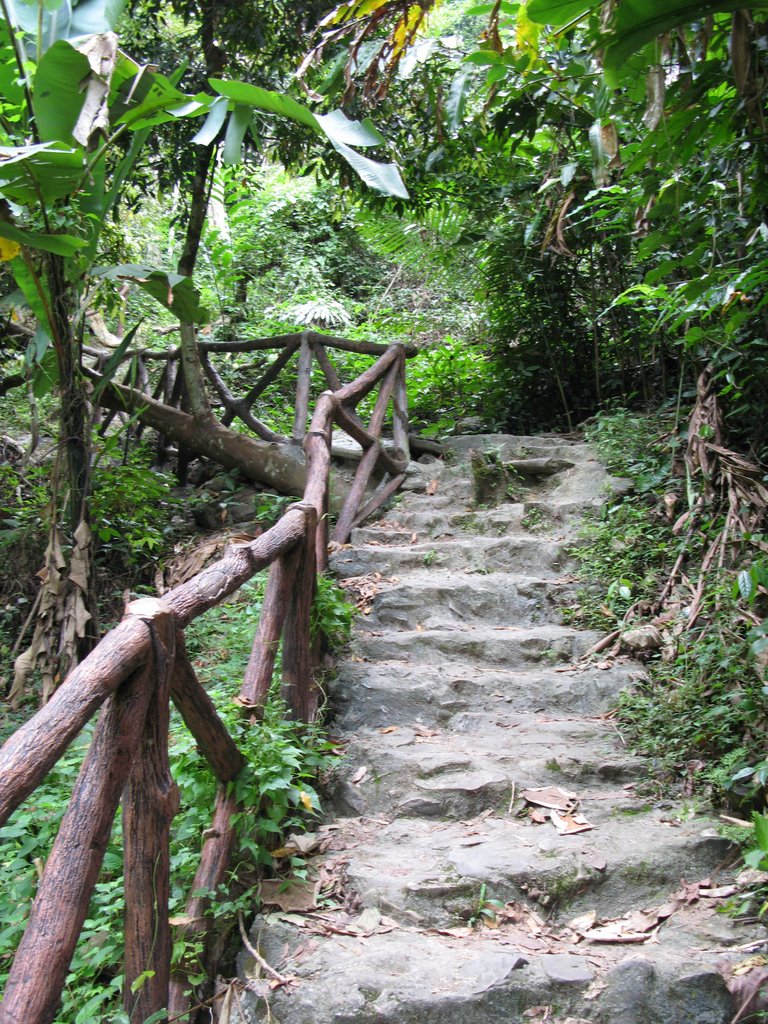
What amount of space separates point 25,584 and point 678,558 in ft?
11.6

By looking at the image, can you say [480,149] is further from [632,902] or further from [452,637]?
[632,902]

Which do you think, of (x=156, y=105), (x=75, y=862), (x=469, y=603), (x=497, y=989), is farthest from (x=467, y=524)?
(x=75, y=862)

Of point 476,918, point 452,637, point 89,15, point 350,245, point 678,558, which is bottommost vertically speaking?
point 476,918

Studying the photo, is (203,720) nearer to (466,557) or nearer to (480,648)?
(480,648)

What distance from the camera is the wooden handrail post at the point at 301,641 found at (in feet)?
10.1

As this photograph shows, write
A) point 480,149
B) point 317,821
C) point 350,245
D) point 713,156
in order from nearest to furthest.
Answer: point 317,821 → point 713,156 → point 480,149 → point 350,245

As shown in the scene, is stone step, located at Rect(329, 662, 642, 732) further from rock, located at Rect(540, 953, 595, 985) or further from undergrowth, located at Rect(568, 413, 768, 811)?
rock, located at Rect(540, 953, 595, 985)

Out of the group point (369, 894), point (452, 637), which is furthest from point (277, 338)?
point (369, 894)

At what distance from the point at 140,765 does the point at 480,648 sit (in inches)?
80.7

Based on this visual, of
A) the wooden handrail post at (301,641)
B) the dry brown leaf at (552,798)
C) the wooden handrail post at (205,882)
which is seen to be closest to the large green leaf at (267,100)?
the wooden handrail post at (301,641)

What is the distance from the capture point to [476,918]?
7.86 ft

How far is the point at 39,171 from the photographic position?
2898mm

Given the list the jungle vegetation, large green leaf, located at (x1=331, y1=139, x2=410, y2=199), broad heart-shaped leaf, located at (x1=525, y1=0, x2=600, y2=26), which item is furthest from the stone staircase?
broad heart-shaped leaf, located at (x1=525, y1=0, x2=600, y2=26)

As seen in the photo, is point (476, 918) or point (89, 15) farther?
point (89, 15)
